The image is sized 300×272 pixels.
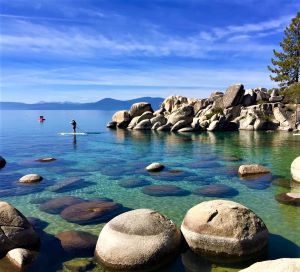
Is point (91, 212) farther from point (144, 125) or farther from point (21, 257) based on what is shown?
point (144, 125)

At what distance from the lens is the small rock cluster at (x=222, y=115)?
66.4 meters

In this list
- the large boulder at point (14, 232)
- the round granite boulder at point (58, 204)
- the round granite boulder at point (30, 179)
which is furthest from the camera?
the round granite boulder at point (30, 179)

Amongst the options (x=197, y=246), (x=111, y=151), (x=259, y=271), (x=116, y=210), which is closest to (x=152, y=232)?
(x=197, y=246)

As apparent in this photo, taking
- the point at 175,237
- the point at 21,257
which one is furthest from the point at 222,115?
the point at 21,257

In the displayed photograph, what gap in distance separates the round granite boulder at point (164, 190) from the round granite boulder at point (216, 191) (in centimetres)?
94

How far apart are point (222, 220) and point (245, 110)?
6029cm

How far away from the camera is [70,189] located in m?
24.1

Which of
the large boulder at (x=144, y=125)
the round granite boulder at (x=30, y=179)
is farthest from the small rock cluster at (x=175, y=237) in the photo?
the large boulder at (x=144, y=125)

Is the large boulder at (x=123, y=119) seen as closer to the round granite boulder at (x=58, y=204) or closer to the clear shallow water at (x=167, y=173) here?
the clear shallow water at (x=167, y=173)

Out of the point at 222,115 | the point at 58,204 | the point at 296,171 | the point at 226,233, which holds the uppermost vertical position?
the point at 222,115

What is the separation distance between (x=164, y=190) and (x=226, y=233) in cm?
1020

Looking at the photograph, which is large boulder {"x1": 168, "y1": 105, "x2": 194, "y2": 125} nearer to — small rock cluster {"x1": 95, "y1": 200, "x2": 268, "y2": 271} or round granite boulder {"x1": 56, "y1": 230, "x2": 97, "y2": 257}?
round granite boulder {"x1": 56, "y1": 230, "x2": 97, "y2": 257}

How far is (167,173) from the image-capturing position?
29000mm

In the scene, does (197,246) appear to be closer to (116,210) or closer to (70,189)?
(116,210)
